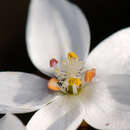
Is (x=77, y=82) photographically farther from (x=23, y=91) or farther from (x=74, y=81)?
(x=23, y=91)

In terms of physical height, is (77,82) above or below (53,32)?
below

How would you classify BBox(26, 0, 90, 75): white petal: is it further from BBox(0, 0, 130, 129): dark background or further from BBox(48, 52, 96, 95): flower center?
BBox(0, 0, 130, 129): dark background

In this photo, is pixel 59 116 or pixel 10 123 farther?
pixel 59 116

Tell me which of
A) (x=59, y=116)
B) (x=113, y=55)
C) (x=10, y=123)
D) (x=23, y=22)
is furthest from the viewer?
(x=23, y=22)

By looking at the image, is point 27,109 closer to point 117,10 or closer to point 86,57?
point 86,57

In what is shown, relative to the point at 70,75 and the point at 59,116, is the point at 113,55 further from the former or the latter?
→ the point at 59,116

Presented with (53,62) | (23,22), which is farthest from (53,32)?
(23,22)

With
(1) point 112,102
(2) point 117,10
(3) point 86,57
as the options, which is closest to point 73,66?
(3) point 86,57

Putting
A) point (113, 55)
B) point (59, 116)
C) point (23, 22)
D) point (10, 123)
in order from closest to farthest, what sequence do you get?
1. point (10, 123)
2. point (59, 116)
3. point (113, 55)
4. point (23, 22)
